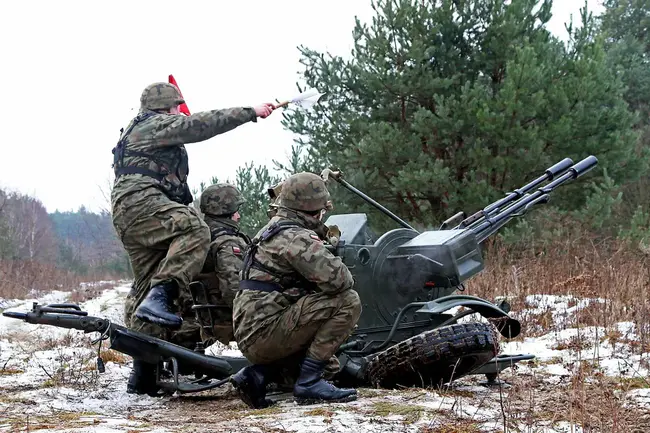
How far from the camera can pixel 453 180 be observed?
13.9m

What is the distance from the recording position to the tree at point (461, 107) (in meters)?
13.5

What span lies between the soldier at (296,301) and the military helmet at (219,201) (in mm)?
1232

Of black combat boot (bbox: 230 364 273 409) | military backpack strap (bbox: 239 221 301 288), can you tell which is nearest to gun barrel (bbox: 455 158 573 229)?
military backpack strap (bbox: 239 221 301 288)

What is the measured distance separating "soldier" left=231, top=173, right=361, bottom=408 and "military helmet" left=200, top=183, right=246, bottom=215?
123cm

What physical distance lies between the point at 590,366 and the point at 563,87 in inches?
341

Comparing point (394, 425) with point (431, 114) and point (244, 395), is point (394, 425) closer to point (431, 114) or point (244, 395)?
point (244, 395)

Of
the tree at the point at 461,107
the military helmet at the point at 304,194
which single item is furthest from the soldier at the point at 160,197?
the tree at the point at 461,107

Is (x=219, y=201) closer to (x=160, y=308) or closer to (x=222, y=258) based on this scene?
(x=222, y=258)

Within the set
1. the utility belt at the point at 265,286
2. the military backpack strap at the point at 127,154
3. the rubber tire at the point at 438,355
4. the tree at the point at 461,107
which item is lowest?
the rubber tire at the point at 438,355

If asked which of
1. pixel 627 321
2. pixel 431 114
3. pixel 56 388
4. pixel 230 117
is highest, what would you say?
pixel 431 114

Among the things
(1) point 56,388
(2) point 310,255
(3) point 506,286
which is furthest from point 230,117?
(3) point 506,286

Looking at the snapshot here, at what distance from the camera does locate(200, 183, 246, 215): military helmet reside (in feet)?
21.0

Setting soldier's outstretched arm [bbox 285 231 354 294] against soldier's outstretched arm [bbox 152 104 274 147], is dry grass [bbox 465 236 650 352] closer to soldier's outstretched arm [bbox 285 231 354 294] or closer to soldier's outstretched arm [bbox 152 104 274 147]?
soldier's outstretched arm [bbox 285 231 354 294]

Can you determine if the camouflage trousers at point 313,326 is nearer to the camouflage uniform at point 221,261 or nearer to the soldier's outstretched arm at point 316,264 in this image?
the soldier's outstretched arm at point 316,264
